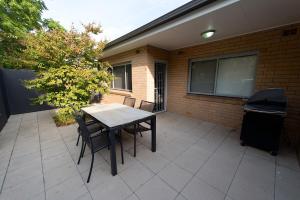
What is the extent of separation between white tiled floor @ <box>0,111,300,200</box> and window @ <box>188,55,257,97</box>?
1331mm

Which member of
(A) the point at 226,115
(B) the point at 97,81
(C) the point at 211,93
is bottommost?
(A) the point at 226,115

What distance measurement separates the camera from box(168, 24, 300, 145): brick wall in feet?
8.32

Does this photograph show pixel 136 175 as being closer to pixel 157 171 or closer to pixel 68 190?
pixel 157 171

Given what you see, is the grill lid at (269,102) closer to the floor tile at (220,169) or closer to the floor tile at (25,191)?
the floor tile at (220,169)

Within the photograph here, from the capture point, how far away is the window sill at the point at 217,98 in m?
3.22

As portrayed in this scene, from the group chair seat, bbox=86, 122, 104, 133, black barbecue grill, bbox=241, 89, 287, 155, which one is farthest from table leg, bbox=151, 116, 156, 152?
black barbecue grill, bbox=241, 89, 287, 155

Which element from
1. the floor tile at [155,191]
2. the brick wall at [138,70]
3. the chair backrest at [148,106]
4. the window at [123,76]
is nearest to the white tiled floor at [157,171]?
the floor tile at [155,191]

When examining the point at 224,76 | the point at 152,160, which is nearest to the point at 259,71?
the point at 224,76

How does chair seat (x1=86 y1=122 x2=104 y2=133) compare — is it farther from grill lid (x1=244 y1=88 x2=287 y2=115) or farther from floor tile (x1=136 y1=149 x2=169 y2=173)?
grill lid (x1=244 y1=88 x2=287 y2=115)

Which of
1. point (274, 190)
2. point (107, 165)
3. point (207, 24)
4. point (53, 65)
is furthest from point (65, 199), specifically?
point (207, 24)

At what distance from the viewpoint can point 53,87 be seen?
11.8 feet

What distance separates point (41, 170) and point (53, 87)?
2.47 meters

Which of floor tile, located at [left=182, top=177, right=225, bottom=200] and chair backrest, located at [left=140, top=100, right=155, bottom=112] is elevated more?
chair backrest, located at [left=140, top=100, right=155, bottom=112]

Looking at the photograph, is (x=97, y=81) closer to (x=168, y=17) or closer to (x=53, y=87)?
(x=53, y=87)
